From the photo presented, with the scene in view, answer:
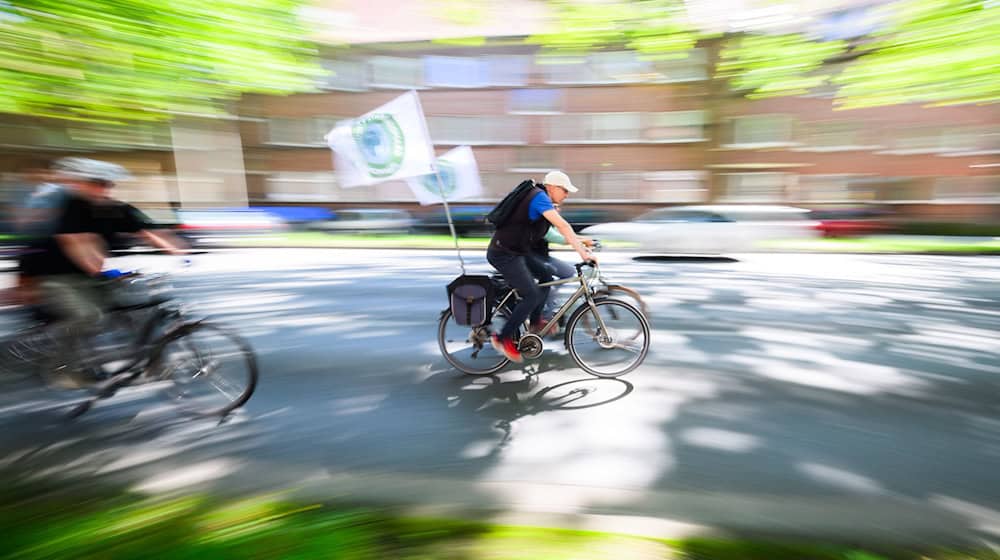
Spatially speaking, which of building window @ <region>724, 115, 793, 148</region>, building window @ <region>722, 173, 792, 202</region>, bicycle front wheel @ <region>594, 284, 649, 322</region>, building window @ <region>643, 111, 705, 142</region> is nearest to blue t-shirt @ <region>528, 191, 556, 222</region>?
bicycle front wheel @ <region>594, 284, 649, 322</region>

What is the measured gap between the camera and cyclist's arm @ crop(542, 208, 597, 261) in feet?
13.6

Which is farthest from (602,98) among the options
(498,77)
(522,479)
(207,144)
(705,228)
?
(522,479)

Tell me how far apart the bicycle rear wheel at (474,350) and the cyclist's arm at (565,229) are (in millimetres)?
899

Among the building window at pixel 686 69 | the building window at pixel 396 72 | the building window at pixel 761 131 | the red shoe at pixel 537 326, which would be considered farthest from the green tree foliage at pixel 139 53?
the building window at pixel 761 131

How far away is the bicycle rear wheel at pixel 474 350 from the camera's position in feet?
15.4

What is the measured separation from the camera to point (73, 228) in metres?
3.61

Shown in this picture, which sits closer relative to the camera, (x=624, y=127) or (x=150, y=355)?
(x=150, y=355)

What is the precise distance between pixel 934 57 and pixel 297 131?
2745 cm

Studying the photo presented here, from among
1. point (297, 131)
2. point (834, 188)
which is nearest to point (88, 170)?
point (297, 131)

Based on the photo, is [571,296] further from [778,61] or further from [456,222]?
[456,222]

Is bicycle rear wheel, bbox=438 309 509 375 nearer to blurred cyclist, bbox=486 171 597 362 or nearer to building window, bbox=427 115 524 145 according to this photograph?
blurred cyclist, bbox=486 171 597 362

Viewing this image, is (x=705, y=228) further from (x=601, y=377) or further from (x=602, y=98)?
(x=602, y=98)

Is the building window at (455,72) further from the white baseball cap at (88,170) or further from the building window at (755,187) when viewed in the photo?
the white baseball cap at (88,170)

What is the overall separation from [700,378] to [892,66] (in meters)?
9.91
